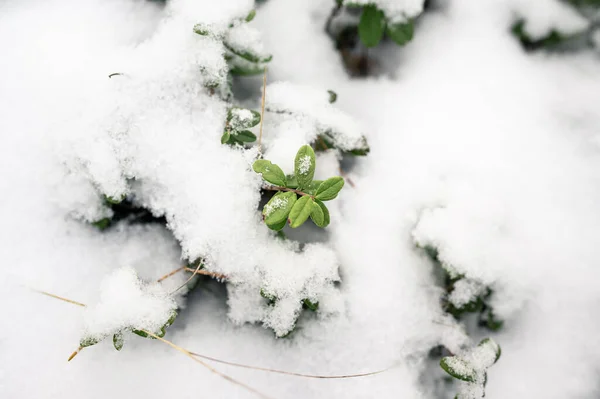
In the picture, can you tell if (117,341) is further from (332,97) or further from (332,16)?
(332,16)

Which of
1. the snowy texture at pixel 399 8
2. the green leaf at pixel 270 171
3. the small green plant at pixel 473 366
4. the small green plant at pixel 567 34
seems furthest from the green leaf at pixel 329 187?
the small green plant at pixel 567 34

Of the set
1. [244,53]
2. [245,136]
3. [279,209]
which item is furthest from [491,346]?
[244,53]

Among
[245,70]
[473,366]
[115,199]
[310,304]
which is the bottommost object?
[473,366]

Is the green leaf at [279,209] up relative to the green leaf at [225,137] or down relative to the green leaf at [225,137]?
down

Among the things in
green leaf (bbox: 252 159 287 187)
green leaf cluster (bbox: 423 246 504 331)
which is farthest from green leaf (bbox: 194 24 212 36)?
green leaf cluster (bbox: 423 246 504 331)

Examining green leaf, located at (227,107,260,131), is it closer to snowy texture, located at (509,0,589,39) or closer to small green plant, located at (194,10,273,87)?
small green plant, located at (194,10,273,87)

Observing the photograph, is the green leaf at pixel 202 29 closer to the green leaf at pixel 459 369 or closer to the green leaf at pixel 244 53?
the green leaf at pixel 244 53

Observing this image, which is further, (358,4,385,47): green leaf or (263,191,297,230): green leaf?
(358,4,385,47): green leaf
